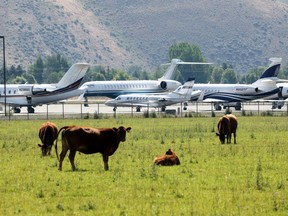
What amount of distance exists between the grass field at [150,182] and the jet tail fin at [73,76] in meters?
51.9

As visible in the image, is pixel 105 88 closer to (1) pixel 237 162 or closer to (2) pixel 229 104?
(2) pixel 229 104

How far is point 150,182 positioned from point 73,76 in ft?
217

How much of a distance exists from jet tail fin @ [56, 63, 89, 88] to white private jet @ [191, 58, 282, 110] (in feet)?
49.2

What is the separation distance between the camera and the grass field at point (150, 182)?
2064cm

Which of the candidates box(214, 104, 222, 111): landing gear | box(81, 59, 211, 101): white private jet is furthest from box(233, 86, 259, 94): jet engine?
box(81, 59, 211, 101): white private jet

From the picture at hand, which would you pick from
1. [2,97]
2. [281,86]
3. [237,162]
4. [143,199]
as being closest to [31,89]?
[2,97]

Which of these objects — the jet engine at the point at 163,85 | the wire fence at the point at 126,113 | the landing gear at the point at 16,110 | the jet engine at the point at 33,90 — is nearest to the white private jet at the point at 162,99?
the wire fence at the point at 126,113

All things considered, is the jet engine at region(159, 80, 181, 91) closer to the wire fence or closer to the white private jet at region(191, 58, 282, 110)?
the white private jet at region(191, 58, 282, 110)

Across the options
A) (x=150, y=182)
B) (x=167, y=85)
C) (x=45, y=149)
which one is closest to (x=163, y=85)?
(x=167, y=85)

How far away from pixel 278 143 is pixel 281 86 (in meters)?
70.1

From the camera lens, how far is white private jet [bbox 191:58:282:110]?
10138cm

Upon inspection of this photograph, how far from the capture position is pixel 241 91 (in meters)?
103

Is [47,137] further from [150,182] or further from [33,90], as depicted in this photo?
[33,90]

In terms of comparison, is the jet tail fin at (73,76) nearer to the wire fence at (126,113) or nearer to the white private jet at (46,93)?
the white private jet at (46,93)
